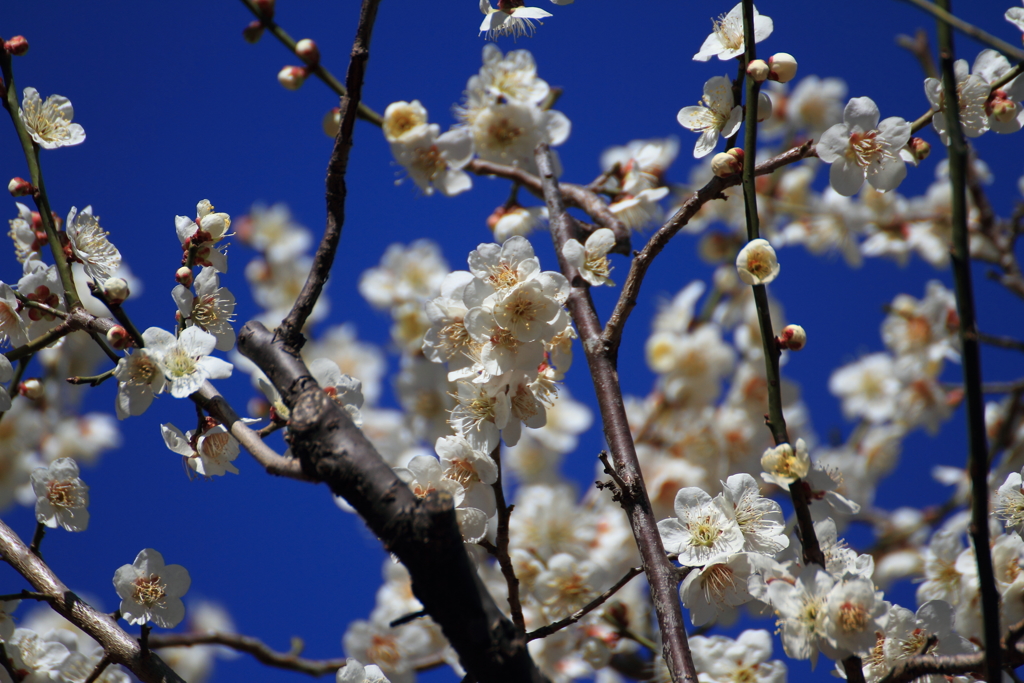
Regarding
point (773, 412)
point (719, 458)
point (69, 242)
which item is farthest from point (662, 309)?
point (69, 242)

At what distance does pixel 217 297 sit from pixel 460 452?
60 centimetres

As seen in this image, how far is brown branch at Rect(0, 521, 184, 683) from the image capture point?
4.27ft

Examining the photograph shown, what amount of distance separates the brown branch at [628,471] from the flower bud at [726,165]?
0.37m

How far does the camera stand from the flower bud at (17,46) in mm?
1586

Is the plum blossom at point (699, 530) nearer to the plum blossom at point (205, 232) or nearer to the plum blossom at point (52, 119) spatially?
the plum blossom at point (205, 232)

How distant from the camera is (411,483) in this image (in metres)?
1.41

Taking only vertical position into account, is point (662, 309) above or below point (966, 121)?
above

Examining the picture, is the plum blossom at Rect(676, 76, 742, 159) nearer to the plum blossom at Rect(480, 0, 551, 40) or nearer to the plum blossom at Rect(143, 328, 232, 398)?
the plum blossom at Rect(480, 0, 551, 40)

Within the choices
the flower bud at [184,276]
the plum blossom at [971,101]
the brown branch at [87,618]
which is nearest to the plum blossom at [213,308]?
the flower bud at [184,276]

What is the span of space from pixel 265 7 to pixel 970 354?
68.2 inches

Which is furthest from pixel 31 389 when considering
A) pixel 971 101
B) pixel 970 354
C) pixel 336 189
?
pixel 971 101

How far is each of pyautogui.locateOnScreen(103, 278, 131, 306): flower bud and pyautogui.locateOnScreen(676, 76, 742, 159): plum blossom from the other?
121 centimetres

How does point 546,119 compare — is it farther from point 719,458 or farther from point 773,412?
point 719,458

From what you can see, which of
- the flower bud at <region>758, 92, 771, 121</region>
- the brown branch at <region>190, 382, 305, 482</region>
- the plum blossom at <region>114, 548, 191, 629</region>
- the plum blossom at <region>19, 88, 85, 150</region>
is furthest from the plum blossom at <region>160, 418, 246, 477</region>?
the flower bud at <region>758, 92, 771, 121</region>
